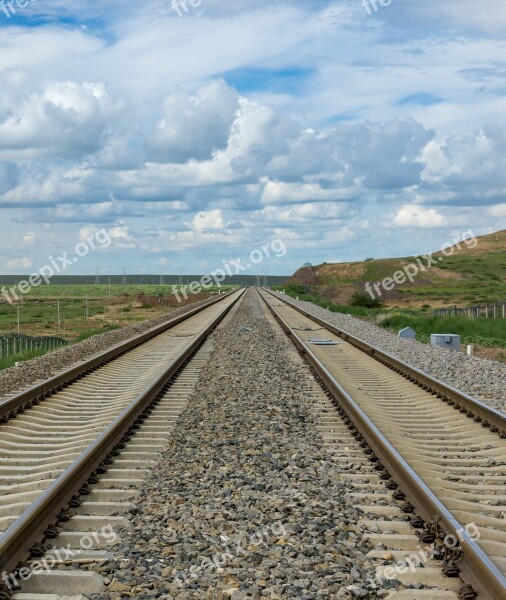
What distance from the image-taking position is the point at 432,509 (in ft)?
19.6

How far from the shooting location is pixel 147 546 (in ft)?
18.2

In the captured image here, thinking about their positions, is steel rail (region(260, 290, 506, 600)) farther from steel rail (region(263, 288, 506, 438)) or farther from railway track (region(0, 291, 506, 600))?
steel rail (region(263, 288, 506, 438))

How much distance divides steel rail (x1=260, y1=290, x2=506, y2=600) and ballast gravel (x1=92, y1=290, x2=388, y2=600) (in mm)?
497

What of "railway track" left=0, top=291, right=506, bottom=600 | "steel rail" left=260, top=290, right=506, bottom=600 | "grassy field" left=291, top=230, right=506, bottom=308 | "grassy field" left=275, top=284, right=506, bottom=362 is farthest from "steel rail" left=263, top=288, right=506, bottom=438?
"grassy field" left=291, top=230, right=506, bottom=308

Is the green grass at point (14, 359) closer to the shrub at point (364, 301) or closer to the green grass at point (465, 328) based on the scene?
the green grass at point (465, 328)

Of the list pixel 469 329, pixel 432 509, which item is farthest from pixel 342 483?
pixel 469 329

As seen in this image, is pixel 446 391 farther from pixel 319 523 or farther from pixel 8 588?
pixel 8 588

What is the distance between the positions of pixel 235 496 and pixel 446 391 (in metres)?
6.42

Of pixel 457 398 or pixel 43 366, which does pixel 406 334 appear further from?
pixel 457 398

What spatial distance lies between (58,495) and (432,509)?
2.86 meters

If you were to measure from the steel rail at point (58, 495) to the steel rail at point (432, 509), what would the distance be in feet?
8.92

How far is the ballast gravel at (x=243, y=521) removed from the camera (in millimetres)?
4945

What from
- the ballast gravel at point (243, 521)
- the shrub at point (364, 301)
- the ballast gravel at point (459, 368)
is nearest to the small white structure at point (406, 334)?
the ballast gravel at point (459, 368)

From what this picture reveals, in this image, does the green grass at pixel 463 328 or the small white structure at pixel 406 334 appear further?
the small white structure at pixel 406 334
